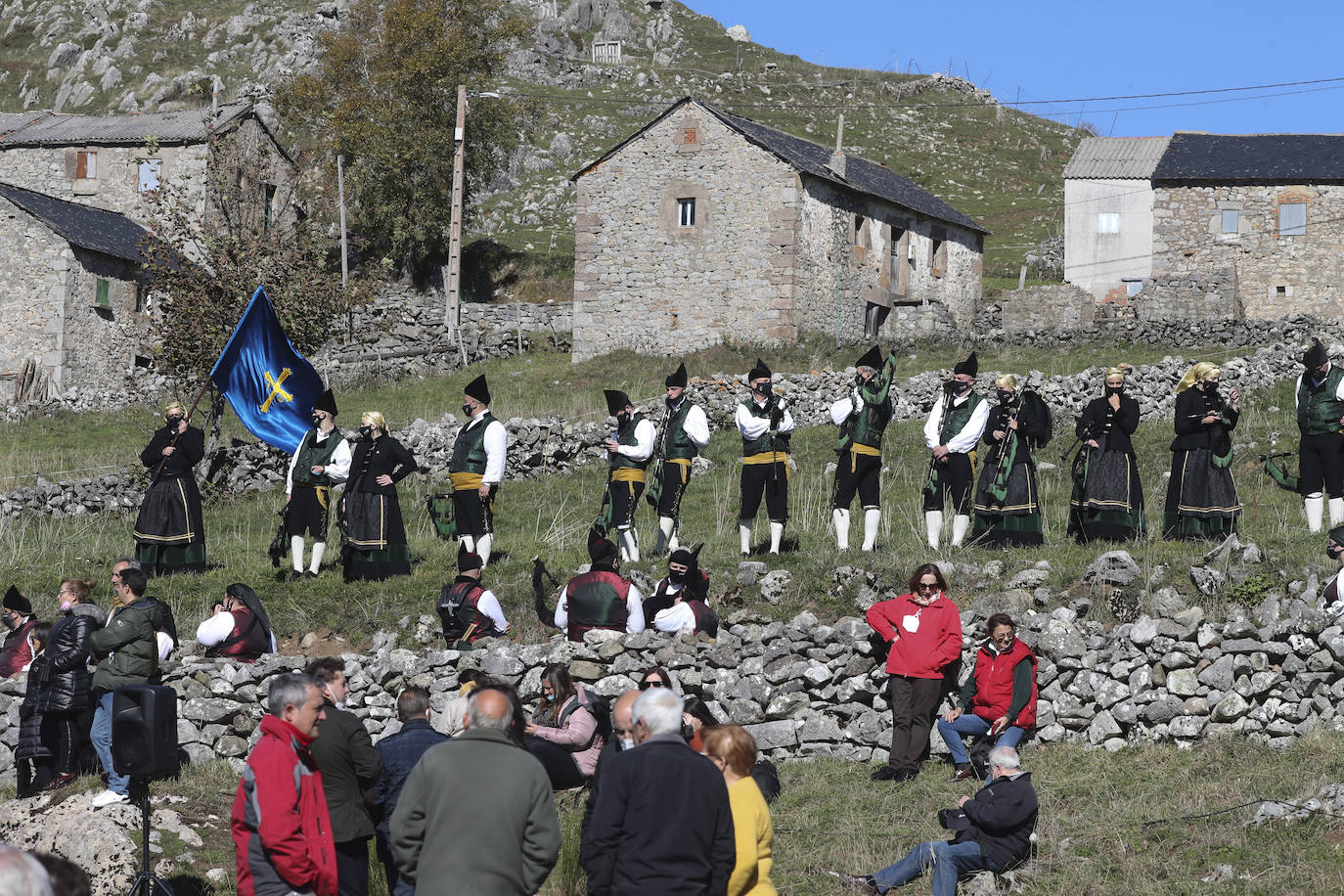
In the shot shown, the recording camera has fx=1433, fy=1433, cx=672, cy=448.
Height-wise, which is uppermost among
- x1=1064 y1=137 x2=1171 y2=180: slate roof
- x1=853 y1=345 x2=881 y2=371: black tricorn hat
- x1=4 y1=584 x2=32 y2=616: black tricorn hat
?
x1=1064 y1=137 x2=1171 y2=180: slate roof

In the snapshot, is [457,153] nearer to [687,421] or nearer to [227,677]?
[687,421]

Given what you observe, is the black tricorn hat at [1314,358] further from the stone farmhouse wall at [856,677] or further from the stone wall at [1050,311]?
the stone wall at [1050,311]

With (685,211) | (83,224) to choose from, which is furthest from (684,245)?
(83,224)

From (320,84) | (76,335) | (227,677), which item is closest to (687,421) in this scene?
(227,677)

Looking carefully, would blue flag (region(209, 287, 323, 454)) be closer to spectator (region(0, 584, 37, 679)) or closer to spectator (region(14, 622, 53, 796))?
spectator (region(0, 584, 37, 679))

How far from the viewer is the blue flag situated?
1549 cm

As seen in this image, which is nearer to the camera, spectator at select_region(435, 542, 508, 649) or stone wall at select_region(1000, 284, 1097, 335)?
spectator at select_region(435, 542, 508, 649)

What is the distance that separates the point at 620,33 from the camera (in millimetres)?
83438

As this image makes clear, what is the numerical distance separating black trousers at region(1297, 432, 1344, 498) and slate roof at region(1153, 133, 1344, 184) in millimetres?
27737

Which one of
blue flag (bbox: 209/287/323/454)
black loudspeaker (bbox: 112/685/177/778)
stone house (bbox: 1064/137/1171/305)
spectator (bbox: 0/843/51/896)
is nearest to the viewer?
spectator (bbox: 0/843/51/896)

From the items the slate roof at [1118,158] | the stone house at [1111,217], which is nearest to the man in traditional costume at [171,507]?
the stone house at [1111,217]

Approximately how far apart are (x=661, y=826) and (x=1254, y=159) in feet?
127

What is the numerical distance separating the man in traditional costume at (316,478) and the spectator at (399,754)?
251 inches

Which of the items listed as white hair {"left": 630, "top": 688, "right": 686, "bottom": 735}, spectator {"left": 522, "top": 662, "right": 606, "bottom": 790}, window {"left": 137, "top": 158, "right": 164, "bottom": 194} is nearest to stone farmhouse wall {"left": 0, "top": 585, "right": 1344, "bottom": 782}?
spectator {"left": 522, "top": 662, "right": 606, "bottom": 790}
